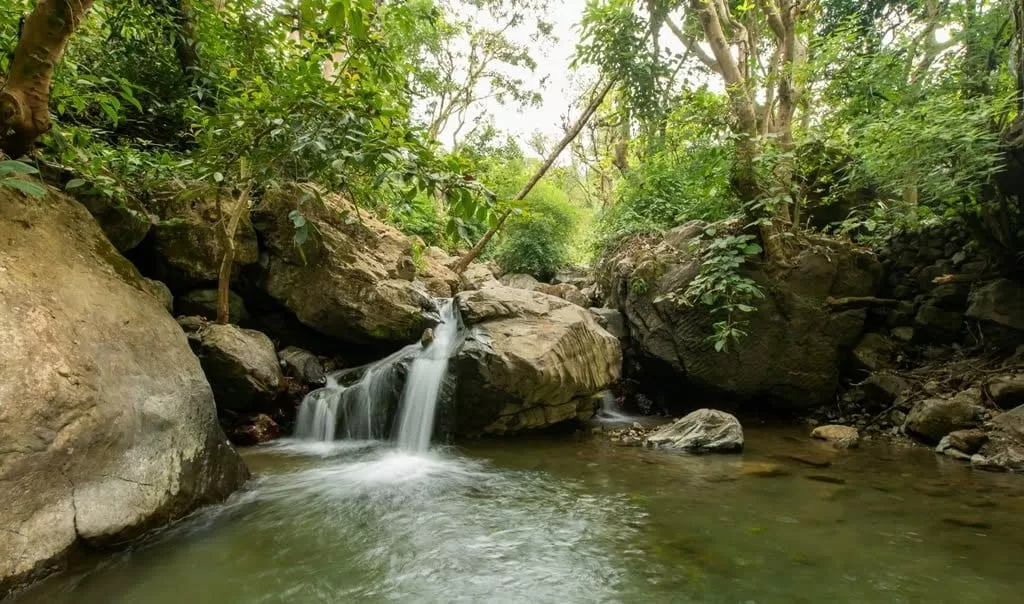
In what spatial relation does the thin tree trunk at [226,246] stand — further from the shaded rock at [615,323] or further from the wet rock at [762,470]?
the wet rock at [762,470]

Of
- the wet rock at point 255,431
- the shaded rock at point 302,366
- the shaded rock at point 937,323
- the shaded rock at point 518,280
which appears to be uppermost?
the shaded rock at point 518,280

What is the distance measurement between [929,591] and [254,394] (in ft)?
21.6

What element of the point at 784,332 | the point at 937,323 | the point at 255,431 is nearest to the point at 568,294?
the point at 784,332

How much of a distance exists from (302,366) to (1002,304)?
9103 mm

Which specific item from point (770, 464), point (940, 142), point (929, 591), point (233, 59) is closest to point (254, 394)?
point (233, 59)

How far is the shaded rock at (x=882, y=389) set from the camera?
6.64 meters

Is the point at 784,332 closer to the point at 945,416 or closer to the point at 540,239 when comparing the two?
the point at 945,416

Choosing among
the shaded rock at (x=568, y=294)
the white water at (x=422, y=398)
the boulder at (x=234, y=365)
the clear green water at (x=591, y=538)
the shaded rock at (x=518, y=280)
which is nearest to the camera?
the clear green water at (x=591, y=538)

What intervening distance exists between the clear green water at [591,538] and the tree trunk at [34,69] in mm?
2703

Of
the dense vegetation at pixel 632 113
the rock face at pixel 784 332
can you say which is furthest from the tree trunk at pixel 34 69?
the rock face at pixel 784 332

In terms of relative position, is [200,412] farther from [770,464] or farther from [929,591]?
[770,464]

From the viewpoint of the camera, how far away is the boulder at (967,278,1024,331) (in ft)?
19.4

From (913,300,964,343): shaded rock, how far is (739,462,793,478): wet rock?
3617mm

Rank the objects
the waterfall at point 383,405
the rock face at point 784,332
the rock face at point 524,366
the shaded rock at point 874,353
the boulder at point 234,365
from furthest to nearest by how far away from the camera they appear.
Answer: the rock face at point 784,332, the shaded rock at point 874,353, the waterfall at point 383,405, the rock face at point 524,366, the boulder at point 234,365
